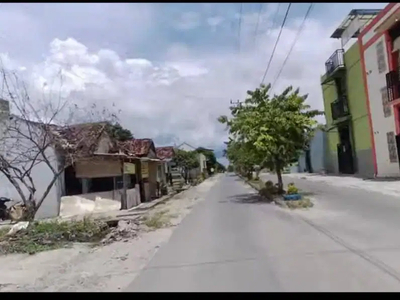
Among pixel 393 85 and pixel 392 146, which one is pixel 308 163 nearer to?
pixel 392 146

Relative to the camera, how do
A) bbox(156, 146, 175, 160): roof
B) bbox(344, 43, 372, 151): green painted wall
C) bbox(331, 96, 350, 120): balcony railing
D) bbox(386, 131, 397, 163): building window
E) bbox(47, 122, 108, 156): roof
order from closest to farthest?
bbox(47, 122, 108, 156): roof < bbox(386, 131, 397, 163): building window < bbox(344, 43, 372, 151): green painted wall < bbox(331, 96, 350, 120): balcony railing < bbox(156, 146, 175, 160): roof

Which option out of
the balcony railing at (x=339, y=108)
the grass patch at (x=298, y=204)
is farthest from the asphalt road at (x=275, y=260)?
the balcony railing at (x=339, y=108)

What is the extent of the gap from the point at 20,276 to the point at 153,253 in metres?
2.56

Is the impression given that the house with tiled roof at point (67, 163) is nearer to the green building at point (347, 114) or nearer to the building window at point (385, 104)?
the building window at point (385, 104)

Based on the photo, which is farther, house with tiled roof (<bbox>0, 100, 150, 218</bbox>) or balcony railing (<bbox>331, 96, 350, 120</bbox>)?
balcony railing (<bbox>331, 96, 350, 120</bbox>)

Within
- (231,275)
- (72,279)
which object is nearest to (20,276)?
(72,279)

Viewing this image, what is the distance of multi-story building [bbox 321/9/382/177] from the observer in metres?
32.3

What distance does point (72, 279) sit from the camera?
690cm

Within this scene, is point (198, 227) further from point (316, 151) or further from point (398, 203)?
point (316, 151)

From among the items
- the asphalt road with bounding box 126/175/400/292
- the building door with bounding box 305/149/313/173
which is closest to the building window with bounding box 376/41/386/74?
the asphalt road with bounding box 126/175/400/292

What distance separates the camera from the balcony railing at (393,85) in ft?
81.7

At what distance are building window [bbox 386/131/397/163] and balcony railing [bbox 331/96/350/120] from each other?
9281 mm

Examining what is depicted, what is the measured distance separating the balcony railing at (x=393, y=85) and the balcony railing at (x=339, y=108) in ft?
33.4

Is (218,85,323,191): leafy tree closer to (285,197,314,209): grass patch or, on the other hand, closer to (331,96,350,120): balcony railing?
(285,197,314,209): grass patch
